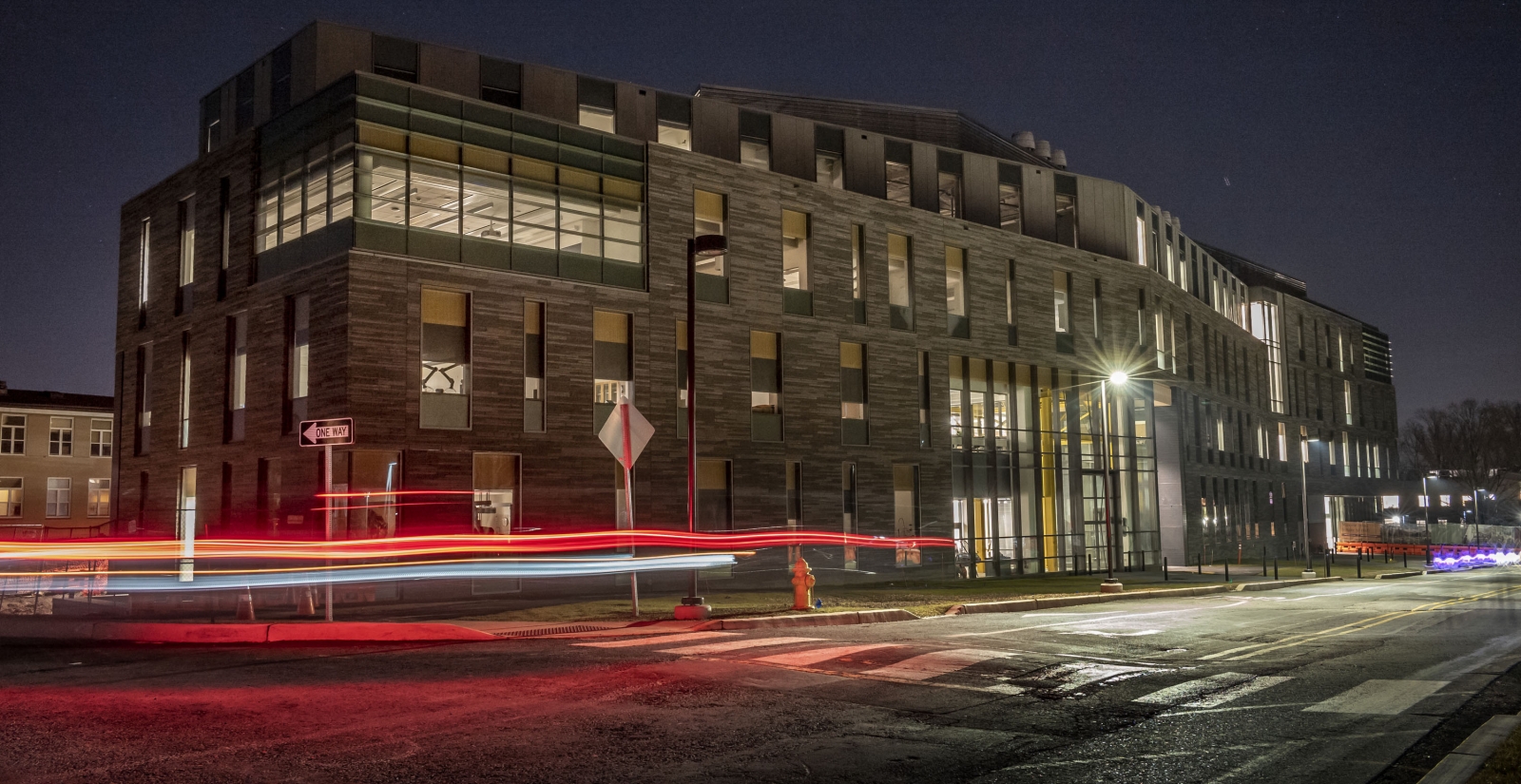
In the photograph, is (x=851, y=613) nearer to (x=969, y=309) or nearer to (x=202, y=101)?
(x=969, y=309)

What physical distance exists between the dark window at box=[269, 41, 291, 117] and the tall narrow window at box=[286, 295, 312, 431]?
537cm

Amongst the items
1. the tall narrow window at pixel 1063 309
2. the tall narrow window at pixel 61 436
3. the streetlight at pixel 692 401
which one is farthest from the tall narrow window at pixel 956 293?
the tall narrow window at pixel 61 436

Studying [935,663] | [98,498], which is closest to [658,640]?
[935,663]

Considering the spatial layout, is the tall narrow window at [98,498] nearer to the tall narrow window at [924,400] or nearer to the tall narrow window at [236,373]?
the tall narrow window at [236,373]

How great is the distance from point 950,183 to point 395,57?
65.8 feet

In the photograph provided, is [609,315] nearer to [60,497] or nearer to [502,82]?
[502,82]

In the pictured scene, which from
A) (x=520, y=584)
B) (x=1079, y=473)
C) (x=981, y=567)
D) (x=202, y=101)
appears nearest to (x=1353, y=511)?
(x=1079, y=473)

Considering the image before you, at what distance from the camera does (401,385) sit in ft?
81.9

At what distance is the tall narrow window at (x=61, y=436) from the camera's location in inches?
2315

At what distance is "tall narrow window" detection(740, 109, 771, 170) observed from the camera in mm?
33156

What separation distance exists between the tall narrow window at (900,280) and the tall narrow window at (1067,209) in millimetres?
8783

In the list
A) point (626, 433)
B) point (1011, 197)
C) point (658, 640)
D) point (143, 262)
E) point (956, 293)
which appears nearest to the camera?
point (658, 640)

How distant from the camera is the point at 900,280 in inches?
1451

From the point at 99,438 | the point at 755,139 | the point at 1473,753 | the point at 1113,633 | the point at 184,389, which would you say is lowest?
the point at 1113,633
